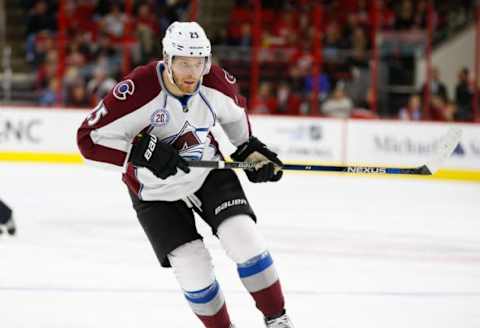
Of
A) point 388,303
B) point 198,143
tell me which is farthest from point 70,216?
point 198,143

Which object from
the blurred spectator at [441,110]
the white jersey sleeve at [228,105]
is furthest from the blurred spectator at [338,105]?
the white jersey sleeve at [228,105]

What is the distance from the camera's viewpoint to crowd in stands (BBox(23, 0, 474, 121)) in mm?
10703

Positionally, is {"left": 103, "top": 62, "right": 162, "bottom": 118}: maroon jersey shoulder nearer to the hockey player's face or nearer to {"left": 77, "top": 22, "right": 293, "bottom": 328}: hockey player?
{"left": 77, "top": 22, "right": 293, "bottom": 328}: hockey player

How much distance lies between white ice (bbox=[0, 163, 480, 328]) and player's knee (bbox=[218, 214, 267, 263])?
733mm

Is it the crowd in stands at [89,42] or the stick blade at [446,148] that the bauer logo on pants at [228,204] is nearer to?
the stick blade at [446,148]

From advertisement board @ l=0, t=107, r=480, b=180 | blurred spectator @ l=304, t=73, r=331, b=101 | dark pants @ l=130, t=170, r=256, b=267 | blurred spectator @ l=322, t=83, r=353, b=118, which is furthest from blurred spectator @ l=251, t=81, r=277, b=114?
dark pants @ l=130, t=170, r=256, b=267

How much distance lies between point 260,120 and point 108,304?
20.9 ft

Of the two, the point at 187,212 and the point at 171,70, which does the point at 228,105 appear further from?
the point at 187,212

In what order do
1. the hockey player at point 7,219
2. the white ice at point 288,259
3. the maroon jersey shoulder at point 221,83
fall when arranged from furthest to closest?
1. the hockey player at point 7,219
2. the white ice at point 288,259
3. the maroon jersey shoulder at point 221,83

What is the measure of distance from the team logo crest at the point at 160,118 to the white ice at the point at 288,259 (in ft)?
3.30

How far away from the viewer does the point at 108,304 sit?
4.23 meters

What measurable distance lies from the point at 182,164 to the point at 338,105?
7.42 metres

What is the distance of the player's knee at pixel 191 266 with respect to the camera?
3.21m

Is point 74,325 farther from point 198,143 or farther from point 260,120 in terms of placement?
point 260,120
